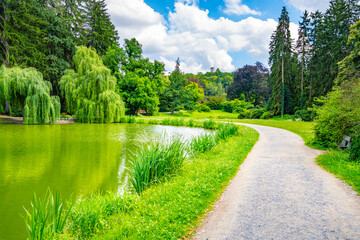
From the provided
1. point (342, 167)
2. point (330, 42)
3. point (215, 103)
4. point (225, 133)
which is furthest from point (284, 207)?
point (215, 103)

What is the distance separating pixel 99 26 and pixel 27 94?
19.3 metres

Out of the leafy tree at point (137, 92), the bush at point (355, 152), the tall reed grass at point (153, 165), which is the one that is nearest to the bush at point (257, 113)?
the leafy tree at point (137, 92)

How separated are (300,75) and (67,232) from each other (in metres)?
35.9

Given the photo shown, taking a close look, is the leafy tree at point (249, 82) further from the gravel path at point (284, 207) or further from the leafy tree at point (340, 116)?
the gravel path at point (284, 207)

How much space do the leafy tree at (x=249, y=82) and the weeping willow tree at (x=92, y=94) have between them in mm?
35976

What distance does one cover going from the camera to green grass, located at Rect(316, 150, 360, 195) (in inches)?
183

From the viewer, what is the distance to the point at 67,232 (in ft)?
10.3

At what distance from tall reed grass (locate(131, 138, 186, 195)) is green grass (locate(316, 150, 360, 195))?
3934mm

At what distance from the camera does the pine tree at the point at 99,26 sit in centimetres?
3188

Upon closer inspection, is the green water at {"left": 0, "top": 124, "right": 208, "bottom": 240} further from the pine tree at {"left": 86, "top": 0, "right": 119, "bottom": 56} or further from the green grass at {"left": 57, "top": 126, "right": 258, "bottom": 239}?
the pine tree at {"left": 86, "top": 0, "right": 119, "bottom": 56}

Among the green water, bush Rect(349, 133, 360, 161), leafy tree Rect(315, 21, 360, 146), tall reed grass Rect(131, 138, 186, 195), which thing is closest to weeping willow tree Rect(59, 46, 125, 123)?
the green water

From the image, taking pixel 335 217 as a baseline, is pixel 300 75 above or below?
above

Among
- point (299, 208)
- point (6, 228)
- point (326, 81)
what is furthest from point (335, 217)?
point (326, 81)

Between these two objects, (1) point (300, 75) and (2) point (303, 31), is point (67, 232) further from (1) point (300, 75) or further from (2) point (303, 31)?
(2) point (303, 31)
